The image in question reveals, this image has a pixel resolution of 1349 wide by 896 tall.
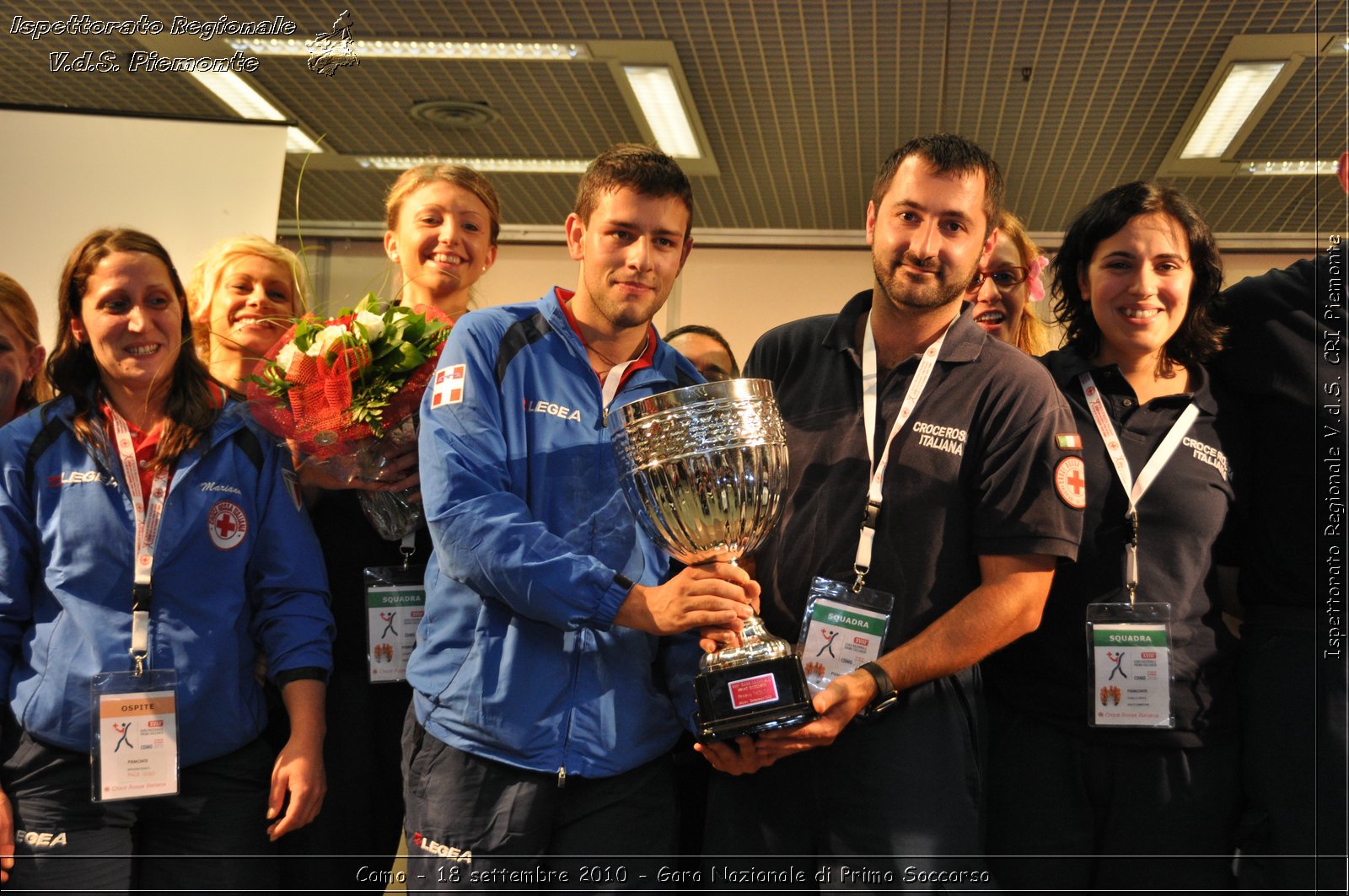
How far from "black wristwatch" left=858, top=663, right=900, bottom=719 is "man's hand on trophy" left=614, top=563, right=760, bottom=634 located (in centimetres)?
25

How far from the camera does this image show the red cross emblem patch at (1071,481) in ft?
6.82

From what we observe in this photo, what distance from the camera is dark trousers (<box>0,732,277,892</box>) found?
2137 millimetres

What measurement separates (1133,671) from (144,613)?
6.64ft

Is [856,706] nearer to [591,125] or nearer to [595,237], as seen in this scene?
[595,237]

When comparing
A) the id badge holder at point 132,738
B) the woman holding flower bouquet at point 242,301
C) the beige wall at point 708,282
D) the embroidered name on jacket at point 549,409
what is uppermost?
the beige wall at point 708,282

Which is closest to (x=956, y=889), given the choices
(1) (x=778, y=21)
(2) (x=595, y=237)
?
(2) (x=595, y=237)

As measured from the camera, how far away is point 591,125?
20.5ft

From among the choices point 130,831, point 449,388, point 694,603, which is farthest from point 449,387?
point 130,831

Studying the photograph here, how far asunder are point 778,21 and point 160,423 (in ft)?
11.8

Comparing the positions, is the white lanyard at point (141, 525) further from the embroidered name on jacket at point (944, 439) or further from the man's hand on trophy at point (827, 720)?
the embroidered name on jacket at point (944, 439)

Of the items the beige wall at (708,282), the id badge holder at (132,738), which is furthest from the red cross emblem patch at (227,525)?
the beige wall at (708,282)

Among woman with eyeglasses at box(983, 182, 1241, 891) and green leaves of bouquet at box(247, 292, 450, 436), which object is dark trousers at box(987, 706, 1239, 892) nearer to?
woman with eyeglasses at box(983, 182, 1241, 891)

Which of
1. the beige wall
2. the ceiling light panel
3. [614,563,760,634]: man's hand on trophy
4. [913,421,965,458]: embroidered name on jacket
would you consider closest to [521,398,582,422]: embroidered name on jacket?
[614,563,760,634]: man's hand on trophy

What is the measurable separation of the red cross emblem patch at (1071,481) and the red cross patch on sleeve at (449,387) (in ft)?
3.83
